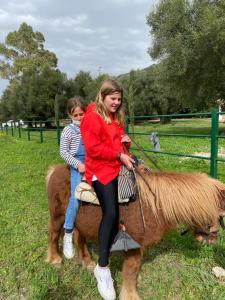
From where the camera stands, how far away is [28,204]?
5.19m

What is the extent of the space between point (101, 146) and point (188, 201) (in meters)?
0.84

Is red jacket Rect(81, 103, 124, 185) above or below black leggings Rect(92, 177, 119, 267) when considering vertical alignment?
above

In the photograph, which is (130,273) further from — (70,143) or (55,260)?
(70,143)

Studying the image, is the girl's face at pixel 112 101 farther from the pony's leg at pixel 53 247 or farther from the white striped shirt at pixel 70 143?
the pony's leg at pixel 53 247

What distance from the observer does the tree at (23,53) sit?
37.7 metres

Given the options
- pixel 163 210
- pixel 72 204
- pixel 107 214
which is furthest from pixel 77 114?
pixel 163 210

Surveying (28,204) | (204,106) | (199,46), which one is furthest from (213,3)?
(28,204)

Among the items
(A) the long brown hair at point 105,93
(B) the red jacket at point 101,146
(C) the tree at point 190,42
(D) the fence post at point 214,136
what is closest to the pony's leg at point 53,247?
(B) the red jacket at point 101,146

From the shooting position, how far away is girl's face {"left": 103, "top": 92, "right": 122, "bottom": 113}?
236 cm

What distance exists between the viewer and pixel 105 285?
7.74 feet

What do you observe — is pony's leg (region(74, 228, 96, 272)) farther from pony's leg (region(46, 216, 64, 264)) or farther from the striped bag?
the striped bag

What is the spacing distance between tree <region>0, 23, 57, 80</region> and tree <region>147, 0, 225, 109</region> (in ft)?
75.6

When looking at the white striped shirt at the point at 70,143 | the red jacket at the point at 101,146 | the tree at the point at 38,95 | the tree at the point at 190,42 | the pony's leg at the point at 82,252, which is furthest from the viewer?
the tree at the point at 38,95

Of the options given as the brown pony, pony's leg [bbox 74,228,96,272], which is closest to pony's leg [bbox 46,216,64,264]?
pony's leg [bbox 74,228,96,272]
